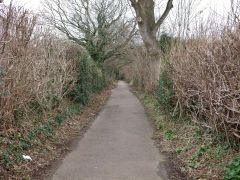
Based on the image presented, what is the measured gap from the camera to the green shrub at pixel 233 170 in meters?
3.47

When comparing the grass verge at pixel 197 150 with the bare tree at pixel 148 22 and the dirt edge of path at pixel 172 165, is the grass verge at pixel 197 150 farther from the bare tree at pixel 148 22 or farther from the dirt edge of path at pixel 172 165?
the bare tree at pixel 148 22

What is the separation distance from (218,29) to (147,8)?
27.3 feet

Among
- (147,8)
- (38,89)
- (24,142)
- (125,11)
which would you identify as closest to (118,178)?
(24,142)

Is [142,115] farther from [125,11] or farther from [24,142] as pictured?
[125,11]

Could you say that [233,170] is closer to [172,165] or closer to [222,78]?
[172,165]

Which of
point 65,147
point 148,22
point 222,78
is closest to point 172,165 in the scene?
point 222,78

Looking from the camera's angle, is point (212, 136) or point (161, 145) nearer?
point (212, 136)

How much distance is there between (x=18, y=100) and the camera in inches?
208

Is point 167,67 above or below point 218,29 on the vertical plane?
below

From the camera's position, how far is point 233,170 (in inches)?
142

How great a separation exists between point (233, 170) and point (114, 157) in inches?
106

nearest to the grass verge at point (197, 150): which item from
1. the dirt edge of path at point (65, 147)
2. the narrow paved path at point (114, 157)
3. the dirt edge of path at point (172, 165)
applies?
the dirt edge of path at point (172, 165)

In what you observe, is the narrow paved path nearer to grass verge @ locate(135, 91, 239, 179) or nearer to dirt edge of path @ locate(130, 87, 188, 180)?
dirt edge of path @ locate(130, 87, 188, 180)

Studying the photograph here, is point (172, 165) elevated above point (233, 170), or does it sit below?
below
